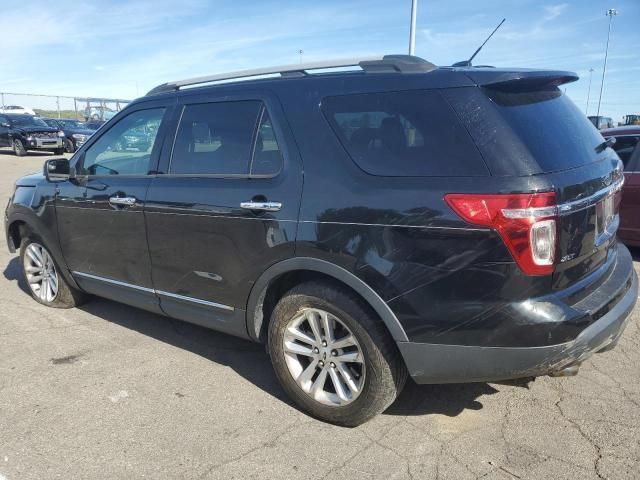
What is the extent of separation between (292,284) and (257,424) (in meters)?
0.82

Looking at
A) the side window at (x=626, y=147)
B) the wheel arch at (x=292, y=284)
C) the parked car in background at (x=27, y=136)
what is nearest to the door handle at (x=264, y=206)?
the wheel arch at (x=292, y=284)

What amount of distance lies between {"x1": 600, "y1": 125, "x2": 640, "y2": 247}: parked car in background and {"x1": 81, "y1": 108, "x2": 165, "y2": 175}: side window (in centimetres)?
524

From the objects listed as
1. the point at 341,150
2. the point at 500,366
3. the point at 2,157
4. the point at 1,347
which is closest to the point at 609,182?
the point at 500,366

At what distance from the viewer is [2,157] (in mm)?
22266

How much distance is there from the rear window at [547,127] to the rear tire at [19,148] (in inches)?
946

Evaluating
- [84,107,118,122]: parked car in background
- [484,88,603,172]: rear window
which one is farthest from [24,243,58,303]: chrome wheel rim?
[84,107,118,122]: parked car in background

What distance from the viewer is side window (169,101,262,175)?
3242 mm

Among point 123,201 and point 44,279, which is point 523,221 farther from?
point 44,279

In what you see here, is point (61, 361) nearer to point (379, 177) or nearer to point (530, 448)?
point (379, 177)

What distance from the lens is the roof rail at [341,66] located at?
107 inches

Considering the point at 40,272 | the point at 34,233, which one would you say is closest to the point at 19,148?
the point at 40,272

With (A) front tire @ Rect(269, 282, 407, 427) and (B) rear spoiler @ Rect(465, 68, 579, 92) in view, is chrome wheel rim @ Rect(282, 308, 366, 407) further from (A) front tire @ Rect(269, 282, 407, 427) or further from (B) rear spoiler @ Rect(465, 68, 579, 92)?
(B) rear spoiler @ Rect(465, 68, 579, 92)

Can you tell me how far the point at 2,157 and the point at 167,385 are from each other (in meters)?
22.9

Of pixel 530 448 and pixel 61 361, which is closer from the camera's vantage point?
pixel 530 448
